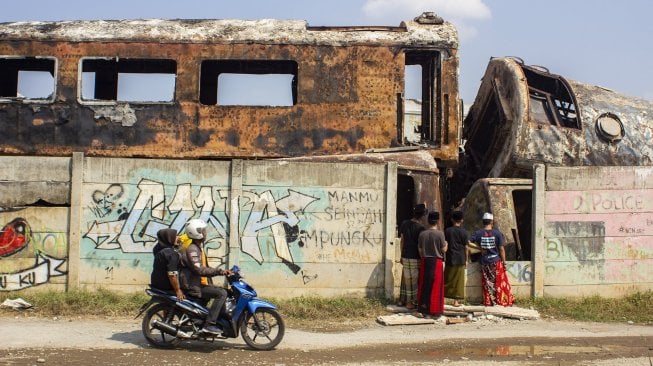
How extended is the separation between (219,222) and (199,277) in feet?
7.23

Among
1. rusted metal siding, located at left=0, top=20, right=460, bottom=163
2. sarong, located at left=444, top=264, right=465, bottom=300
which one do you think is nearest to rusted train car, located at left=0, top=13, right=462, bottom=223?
rusted metal siding, located at left=0, top=20, right=460, bottom=163

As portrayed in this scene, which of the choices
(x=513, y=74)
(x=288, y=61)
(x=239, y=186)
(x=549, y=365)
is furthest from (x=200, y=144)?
(x=549, y=365)

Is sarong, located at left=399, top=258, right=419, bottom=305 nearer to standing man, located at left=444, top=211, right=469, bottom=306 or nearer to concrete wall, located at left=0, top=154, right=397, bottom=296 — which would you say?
concrete wall, located at left=0, top=154, right=397, bottom=296

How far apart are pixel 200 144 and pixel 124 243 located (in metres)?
3.12

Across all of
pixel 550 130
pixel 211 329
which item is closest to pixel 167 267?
pixel 211 329

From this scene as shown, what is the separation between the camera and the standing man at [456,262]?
10.1 metres

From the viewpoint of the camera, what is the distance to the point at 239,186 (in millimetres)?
10219

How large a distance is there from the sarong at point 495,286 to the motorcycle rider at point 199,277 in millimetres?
3844

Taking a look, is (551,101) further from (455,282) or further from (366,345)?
(366,345)

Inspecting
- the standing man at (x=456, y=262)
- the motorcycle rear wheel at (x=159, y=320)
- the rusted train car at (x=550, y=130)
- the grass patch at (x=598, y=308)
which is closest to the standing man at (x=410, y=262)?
→ the standing man at (x=456, y=262)

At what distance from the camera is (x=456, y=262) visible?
33.2ft

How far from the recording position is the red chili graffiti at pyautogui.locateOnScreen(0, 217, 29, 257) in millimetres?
9984

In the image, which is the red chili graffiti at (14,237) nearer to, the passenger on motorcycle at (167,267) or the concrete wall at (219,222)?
the concrete wall at (219,222)

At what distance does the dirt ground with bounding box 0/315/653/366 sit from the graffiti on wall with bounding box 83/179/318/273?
1209 millimetres
